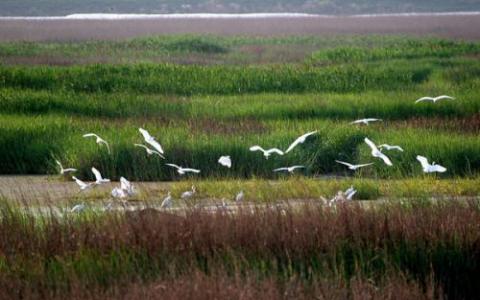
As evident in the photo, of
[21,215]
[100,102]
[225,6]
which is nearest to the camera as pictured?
[21,215]

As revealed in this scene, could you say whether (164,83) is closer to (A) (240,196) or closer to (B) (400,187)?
(B) (400,187)

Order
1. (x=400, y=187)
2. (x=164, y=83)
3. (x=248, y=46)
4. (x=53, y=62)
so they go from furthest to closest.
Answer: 1. (x=248, y=46)
2. (x=53, y=62)
3. (x=164, y=83)
4. (x=400, y=187)

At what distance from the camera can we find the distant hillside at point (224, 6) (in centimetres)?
6888

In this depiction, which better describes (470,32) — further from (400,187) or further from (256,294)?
(256,294)

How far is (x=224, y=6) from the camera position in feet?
232

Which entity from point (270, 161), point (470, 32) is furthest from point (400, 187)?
point (470, 32)

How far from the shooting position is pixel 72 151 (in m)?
15.4

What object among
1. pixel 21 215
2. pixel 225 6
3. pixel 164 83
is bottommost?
pixel 225 6

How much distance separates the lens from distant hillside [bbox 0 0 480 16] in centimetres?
6888

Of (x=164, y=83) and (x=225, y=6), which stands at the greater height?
(x=164, y=83)

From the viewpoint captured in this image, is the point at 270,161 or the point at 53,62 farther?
the point at 53,62

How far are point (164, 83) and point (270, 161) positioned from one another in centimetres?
778

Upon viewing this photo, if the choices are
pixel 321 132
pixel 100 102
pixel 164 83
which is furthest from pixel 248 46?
pixel 321 132

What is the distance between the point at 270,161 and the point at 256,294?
7.84m
